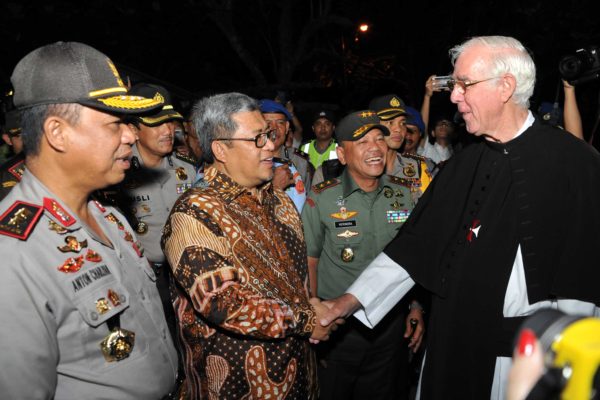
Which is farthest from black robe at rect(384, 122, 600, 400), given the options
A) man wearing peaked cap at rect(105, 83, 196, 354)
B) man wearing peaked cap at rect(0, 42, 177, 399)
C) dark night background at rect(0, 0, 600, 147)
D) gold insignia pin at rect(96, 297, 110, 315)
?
dark night background at rect(0, 0, 600, 147)

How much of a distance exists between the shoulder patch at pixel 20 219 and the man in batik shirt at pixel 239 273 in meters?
0.72

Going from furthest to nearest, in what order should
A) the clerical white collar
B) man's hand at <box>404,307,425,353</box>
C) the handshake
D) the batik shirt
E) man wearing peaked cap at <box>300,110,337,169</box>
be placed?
man wearing peaked cap at <box>300,110,337,169</box>, man's hand at <box>404,307,425,353</box>, the handshake, the clerical white collar, the batik shirt

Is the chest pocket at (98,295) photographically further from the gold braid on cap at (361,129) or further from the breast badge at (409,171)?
the breast badge at (409,171)

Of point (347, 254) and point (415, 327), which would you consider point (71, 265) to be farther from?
point (415, 327)

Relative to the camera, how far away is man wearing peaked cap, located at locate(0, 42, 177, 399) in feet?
5.55

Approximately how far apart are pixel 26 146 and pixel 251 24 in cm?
2266

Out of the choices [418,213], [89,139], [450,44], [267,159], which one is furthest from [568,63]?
[450,44]

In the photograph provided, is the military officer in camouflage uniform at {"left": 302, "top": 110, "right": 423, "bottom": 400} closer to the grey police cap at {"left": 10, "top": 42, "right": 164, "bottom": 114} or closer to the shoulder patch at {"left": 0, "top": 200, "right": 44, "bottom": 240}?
the grey police cap at {"left": 10, "top": 42, "right": 164, "bottom": 114}

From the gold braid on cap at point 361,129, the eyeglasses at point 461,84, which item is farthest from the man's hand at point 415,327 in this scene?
the eyeglasses at point 461,84

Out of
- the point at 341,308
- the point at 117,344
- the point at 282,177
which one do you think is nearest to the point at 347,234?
the point at 341,308

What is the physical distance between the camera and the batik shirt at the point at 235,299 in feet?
7.70

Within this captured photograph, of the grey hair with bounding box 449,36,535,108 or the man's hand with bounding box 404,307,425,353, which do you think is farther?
the man's hand with bounding box 404,307,425,353

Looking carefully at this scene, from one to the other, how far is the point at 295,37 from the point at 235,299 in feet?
75.3

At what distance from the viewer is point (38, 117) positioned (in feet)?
6.29
